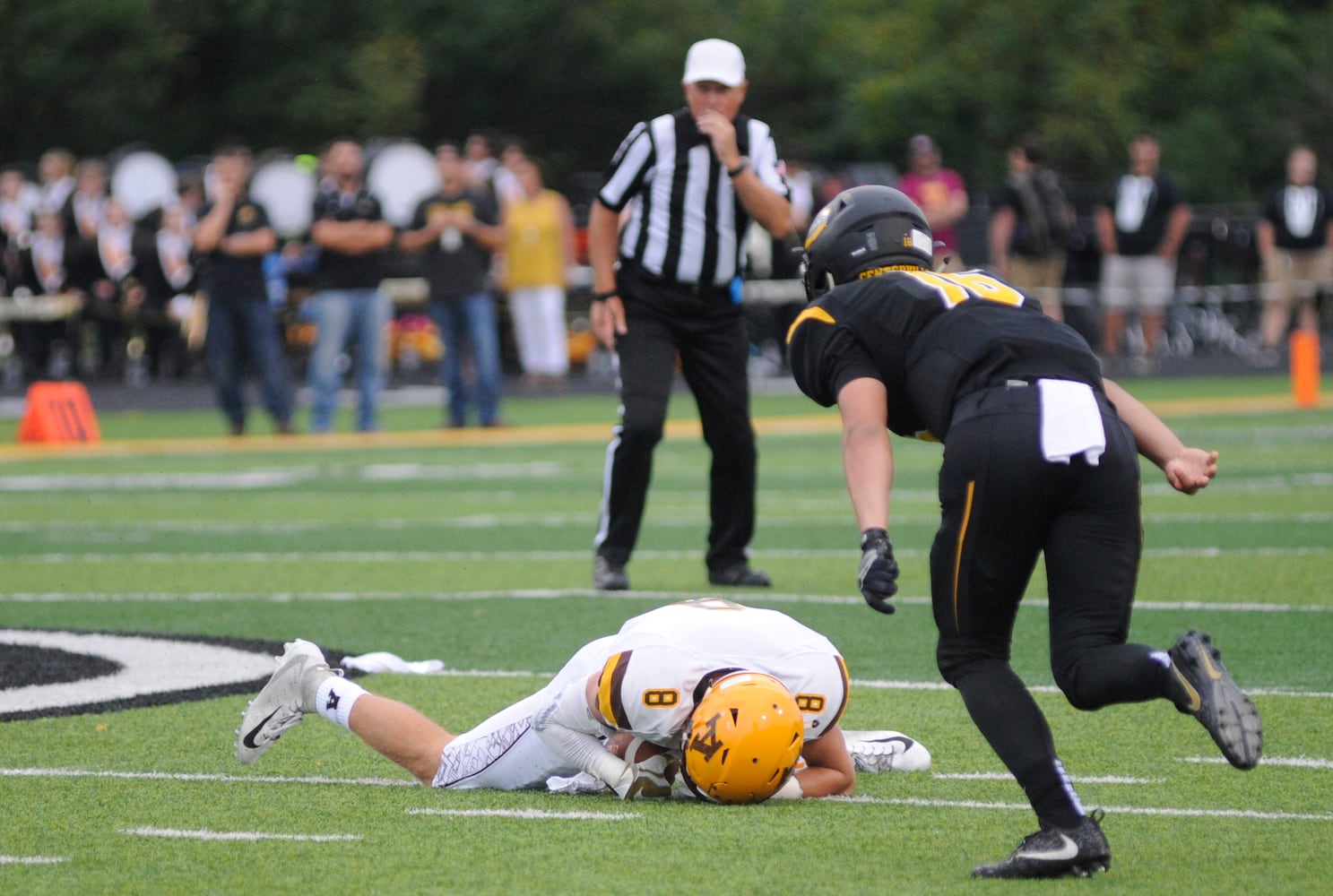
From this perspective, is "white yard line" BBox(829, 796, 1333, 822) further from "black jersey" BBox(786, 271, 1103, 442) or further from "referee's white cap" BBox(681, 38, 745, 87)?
"referee's white cap" BBox(681, 38, 745, 87)

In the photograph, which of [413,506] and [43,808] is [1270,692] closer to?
[43,808]

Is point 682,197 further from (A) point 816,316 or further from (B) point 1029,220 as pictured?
(B) point 1029,220

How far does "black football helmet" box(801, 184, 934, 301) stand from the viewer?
16.8ft

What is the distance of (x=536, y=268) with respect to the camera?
72.7ft

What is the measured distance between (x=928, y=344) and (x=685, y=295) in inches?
175

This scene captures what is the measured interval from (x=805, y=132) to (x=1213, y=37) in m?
7.73

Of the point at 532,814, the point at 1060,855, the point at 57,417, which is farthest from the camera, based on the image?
the point at 57,417

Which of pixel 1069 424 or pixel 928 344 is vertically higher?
pixel 928 344

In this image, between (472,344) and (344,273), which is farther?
(472,344)

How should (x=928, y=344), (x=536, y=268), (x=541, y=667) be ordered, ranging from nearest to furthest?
(x=928, y=344) < (x=541, y=667) < (x=536, y=268)

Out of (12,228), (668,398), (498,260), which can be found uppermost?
(12,228)

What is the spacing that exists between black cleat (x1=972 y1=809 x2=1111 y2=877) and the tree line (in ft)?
110

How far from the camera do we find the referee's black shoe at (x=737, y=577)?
9.28m

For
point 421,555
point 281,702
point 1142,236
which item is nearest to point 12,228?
point 1142,236
